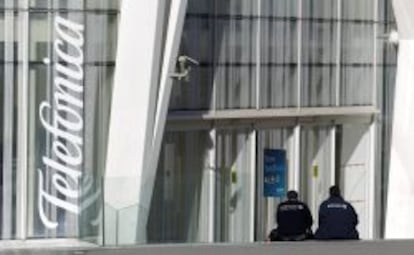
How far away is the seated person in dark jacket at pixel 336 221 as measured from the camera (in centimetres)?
1889

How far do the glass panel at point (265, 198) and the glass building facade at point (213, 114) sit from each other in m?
0.03

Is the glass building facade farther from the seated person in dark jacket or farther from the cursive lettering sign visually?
the seated person in dark jacket

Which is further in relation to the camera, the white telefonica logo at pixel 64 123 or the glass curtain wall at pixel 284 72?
the glass curtain wall at pixel 284 72

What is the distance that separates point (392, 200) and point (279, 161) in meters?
2.90

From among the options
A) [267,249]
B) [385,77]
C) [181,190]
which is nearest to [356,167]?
[385,77]

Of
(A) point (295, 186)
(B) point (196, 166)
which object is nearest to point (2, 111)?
(B) point (196, 166)

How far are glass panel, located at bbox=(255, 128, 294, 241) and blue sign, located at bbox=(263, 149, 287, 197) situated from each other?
0.38 feet

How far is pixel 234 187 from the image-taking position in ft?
85.8

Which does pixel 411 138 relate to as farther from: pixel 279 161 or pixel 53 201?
pixel 53 201

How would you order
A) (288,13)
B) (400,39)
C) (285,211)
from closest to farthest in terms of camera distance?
(285,211) < (400,39) < (288,13)

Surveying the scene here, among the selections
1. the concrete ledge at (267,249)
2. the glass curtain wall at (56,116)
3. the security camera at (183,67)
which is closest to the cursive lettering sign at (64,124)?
the glass curtain wall at (56,116)

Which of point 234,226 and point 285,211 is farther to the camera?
point 234,226

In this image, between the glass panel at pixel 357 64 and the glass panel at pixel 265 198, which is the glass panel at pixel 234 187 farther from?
the glass panel at pixel 357 64

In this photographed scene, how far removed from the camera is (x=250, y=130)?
87.2 ft
